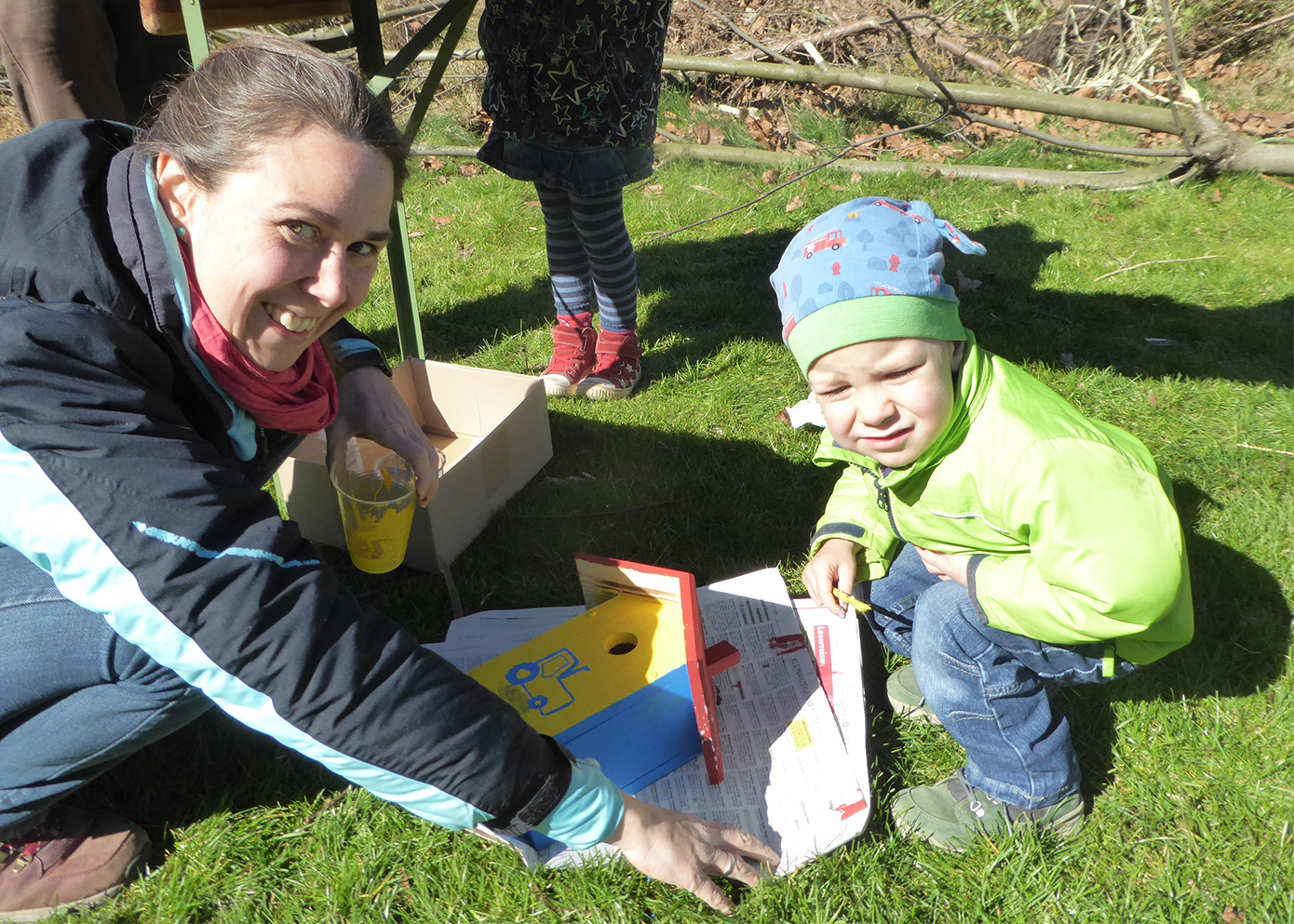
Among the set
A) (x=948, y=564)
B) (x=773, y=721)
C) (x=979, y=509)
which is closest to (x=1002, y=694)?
(x=948, y=564)

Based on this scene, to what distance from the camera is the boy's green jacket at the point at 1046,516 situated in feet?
4.71

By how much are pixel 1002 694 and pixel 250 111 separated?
5.31 ft

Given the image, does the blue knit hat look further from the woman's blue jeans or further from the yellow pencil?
the woman's blue jeans

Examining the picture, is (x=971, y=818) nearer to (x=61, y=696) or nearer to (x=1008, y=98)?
(x=61, y=696)

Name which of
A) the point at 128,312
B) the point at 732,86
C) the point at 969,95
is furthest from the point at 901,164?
the point at 128,312

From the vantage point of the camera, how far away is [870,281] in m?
1.50

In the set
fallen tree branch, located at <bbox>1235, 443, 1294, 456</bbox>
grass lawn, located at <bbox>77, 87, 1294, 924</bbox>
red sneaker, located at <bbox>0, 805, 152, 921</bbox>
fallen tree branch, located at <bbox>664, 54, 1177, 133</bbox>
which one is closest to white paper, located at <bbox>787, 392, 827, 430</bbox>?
grass lawn, located at <bbox>77, 87, 1294, 924</bbox>

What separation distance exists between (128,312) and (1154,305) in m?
3.87

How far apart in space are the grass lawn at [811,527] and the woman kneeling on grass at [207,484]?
1.14ft

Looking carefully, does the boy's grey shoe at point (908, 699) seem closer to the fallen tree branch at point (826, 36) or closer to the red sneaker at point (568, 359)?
the red sneaker at point (568, 359)

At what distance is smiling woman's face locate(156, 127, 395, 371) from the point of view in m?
1.29

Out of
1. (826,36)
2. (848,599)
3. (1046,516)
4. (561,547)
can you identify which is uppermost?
(1046,516)

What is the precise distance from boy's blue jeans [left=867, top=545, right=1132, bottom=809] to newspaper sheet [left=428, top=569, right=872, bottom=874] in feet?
0.75

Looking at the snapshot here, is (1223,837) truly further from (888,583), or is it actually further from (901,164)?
(901,164)
